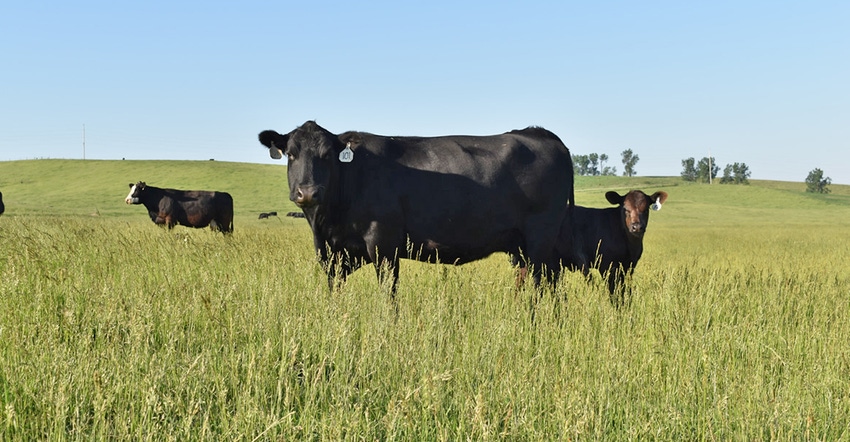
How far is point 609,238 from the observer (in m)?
9.91

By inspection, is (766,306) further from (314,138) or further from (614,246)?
(314,138)

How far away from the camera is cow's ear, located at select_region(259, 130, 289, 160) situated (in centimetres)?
750

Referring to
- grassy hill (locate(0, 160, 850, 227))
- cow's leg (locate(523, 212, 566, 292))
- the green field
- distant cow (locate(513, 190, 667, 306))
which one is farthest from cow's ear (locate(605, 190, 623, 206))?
grassy hill (locate(0, 160, 850, 227))

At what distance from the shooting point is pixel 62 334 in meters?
5.05

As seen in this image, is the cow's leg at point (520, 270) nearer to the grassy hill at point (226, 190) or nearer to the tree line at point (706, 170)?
the grassy hill at point (226, 190)

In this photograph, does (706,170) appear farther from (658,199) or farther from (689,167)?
(658,199)

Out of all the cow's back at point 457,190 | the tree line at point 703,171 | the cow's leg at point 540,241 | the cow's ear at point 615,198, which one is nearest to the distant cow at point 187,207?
the cow's ear at point 615,198

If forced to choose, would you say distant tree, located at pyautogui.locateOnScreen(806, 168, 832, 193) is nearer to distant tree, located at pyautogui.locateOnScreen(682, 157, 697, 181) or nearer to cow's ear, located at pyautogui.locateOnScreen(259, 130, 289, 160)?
distant tree, located at pyautogui.locateOnScreen(682, 157, 697, 181)

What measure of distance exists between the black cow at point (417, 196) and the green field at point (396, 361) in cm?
47

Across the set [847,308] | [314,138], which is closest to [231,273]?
[314,138]

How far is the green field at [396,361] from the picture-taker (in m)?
3.47

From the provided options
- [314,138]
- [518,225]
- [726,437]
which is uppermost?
[314,138]

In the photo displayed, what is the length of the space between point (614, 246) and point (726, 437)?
6.26m

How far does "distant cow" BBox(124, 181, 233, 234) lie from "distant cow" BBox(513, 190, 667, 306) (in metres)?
15.6
